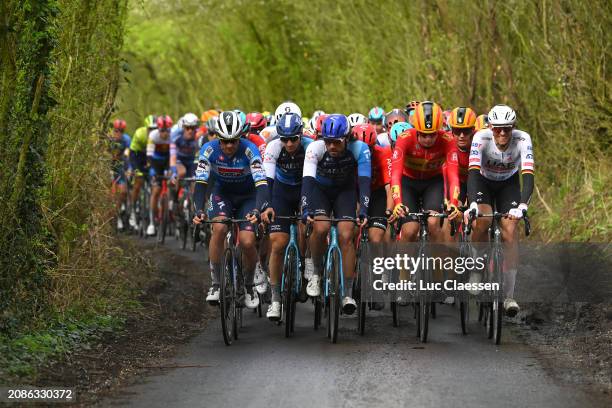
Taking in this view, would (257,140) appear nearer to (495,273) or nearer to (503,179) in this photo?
(503,179)

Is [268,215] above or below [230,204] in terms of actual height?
below

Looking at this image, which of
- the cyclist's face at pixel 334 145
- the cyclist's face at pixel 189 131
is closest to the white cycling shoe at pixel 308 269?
the cyclist's face at pixel 334 145

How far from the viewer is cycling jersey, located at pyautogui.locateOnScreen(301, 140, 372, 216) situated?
12.1 m

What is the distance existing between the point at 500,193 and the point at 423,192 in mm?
1081

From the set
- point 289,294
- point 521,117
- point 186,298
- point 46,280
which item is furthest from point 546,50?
point 46,280

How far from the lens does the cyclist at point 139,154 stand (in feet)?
77.0

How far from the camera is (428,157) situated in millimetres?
13484

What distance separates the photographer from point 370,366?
10.4 meters

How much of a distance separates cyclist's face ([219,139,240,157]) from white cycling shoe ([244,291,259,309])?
4.78 ft

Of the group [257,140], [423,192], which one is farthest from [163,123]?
[423,192]

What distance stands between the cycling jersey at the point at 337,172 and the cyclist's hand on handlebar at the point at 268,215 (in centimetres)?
32

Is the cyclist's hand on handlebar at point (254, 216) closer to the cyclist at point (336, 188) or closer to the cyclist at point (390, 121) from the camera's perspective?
the cyclist at point (336, 188)

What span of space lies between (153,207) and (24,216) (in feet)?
38.9

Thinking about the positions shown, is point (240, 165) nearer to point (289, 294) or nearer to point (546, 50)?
point (289, 294)
